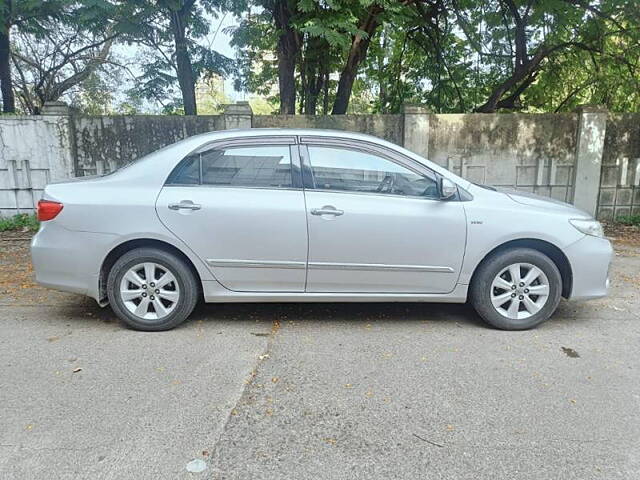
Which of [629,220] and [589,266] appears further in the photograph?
[629,220]

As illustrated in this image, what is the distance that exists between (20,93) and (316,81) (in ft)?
39.3

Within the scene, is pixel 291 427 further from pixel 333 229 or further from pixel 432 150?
pixel 432 150

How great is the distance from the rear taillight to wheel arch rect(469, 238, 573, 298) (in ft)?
11.3

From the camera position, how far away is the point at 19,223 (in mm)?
8164

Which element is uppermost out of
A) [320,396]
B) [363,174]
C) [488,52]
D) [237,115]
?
[488,52]

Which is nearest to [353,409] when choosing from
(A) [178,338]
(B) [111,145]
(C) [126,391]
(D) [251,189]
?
(C) [126,391]

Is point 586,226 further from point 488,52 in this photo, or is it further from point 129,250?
point 488,52

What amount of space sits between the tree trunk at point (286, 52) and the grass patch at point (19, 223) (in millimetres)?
5234

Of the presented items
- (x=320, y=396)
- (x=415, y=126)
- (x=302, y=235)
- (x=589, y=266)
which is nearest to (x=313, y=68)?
(x=415, y=126)

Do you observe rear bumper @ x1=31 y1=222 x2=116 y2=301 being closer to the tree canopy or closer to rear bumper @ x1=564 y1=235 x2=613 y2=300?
rear bumper @ x1=564 y1=235 x2=613 y2=300

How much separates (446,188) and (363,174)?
69cm

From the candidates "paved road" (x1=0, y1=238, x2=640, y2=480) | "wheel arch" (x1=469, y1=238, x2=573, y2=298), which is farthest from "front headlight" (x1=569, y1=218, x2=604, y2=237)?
"paved road" (x1=0, y1=238, x2=640, y2=480)

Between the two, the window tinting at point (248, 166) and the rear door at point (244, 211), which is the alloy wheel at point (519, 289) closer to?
the rear door at point (244, 211)

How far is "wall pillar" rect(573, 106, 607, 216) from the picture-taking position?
8.25 metres
